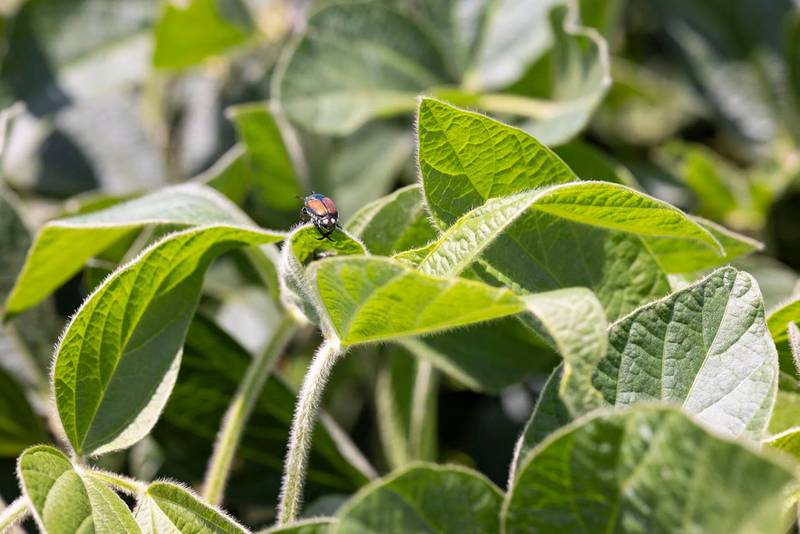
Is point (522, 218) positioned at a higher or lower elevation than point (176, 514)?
higher

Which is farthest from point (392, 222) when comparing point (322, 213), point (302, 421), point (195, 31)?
point (195, 31)

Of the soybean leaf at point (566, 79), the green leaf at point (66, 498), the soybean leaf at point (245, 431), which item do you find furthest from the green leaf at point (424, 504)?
the soybean leaf at point (566, 79)

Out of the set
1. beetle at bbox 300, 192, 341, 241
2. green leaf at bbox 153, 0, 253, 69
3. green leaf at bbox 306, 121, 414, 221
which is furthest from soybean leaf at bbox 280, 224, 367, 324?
green leaf at bbox 153, 0, 253, 69

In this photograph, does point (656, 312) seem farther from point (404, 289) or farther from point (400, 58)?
point (400, 58)

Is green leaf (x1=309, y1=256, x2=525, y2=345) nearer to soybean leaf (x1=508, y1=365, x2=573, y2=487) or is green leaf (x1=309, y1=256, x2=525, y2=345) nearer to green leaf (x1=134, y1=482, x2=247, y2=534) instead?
soybean leaf (x1=508, y1=365, x2=573, y2=487)

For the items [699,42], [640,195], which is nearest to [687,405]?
[640,195]

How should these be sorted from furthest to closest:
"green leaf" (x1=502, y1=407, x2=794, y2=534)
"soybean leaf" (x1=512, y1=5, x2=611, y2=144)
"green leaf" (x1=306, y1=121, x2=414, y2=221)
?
1. "green leaf" (x1=306, y1=121, x2=414, y2=221)
2. "soybean leaf" (x1=512, y1=5, x2=611, y2=144)
3. "green leaf" (x1=502, y1=407, x2=794, y2=534)

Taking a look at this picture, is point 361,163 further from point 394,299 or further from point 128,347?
point 394,299
